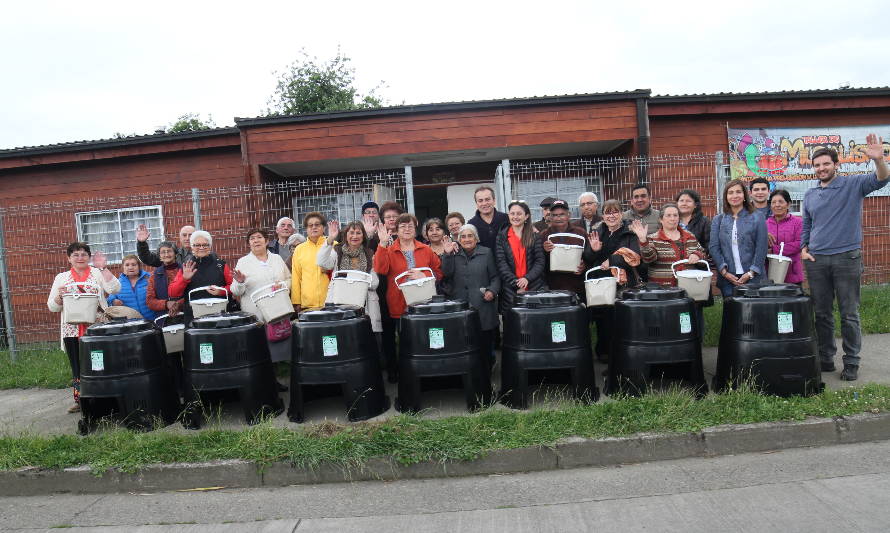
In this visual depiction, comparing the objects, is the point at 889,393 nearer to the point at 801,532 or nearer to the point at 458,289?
the point at 801,532

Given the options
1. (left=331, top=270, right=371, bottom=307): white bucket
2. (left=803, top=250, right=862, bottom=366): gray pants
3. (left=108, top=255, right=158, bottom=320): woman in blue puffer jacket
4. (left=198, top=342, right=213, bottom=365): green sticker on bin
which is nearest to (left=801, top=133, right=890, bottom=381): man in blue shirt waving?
(left=803, top=250, right=862, bottom=366): gray pants

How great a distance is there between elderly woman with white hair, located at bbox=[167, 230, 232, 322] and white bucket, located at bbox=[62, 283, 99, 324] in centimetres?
69

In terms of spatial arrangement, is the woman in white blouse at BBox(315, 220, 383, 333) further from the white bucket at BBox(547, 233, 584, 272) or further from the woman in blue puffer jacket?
the woman in blue puffer jacket

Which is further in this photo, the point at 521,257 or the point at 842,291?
the point at 521,257

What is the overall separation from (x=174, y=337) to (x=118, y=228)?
6264mm

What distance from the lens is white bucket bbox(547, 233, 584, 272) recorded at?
17.3 feet

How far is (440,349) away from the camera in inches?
179

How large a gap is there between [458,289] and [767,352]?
2.69 meters

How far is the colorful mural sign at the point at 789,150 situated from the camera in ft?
32.8

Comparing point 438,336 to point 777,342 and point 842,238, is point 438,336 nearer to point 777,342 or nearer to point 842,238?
point 777,342

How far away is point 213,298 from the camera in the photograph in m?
5.34

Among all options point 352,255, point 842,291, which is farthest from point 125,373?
point 842,291

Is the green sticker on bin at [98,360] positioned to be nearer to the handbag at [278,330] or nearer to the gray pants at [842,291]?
A: the handbag at [278,330]

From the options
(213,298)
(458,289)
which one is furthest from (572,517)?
(213,298)
